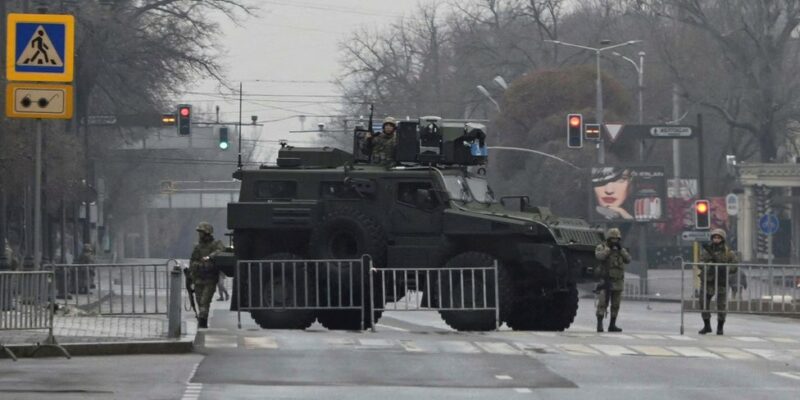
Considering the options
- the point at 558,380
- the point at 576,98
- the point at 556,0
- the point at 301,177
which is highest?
the point at 556,0

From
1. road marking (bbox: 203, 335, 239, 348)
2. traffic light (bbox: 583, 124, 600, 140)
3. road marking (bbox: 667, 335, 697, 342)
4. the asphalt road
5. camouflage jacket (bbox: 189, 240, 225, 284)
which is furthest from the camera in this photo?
traffic light (bbox: 583, 124, 600, 140)

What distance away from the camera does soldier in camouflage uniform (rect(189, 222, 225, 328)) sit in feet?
82.3

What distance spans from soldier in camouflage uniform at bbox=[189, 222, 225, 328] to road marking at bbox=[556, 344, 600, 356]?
6709 millimetres

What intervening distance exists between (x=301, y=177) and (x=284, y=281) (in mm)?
1609

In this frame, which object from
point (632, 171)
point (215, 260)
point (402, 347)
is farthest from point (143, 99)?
point (402, 347)

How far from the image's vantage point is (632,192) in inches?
2618

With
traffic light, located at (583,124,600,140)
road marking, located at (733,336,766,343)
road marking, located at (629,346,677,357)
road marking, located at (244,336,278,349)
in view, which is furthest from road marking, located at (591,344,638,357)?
traffic light, located at (583,124,600,140)

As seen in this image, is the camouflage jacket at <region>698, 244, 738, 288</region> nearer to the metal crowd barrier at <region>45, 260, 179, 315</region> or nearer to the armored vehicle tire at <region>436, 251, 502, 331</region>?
the armored vehicle tire at <region>436, 251, 502, 331</region>

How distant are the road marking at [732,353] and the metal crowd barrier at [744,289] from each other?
4.59 meters

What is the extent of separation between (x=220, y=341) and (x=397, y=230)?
5.53 m

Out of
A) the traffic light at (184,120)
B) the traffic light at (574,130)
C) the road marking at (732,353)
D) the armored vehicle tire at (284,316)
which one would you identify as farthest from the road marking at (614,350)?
the traffic light at (574,130)

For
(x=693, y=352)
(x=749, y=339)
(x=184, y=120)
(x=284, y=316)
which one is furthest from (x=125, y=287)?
(x=184, y=120)

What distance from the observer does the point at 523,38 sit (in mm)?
85750

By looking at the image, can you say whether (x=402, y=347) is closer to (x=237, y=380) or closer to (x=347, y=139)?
(x=237, y=380)
